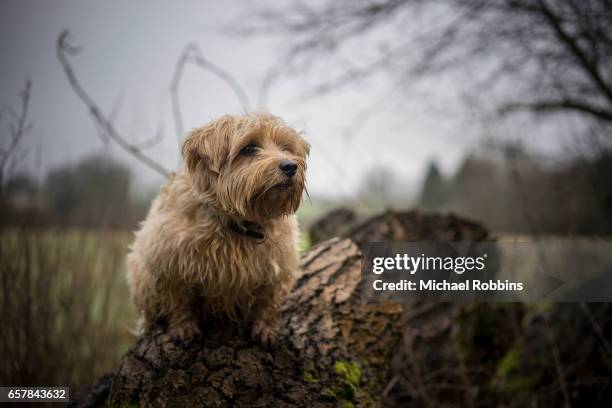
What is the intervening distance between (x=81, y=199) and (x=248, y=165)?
3287 mm

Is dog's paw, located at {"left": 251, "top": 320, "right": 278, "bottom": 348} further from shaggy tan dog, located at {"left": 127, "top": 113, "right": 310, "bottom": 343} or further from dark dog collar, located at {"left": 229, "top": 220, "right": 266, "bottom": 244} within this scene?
dark dog collar, located at {"left": 229, "top": 220, "right": 266, "bottom": 244}

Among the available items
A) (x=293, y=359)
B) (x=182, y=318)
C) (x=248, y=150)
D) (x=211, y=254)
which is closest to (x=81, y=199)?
(x=182, y=318)

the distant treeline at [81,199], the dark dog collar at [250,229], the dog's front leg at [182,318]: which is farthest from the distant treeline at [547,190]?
the distant treeline at [81,199]

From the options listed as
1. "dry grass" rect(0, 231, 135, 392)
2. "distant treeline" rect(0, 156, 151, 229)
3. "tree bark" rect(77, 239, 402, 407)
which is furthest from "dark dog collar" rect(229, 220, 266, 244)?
"distant treeline" rect(0, 156, 151, 229)

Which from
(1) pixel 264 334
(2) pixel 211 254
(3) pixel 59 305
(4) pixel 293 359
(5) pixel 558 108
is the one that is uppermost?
(5) pixel 558 108

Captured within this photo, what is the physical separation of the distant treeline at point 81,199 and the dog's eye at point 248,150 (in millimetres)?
2688

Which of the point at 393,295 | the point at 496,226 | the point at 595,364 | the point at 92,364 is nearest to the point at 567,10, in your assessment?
the point at 496,226

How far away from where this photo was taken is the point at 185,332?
8.54 ft

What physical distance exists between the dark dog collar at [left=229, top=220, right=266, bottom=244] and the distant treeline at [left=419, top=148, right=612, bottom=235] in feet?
10.5

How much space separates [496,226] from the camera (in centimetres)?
764

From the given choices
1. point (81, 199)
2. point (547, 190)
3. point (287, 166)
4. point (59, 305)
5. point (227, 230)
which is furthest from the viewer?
point (547, 190)

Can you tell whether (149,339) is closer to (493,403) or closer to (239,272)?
(239,272)

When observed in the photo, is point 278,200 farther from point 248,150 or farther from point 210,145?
point 210,145

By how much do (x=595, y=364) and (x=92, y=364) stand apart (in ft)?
17.8
